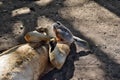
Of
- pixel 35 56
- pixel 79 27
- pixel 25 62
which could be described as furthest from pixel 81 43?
pixel 25 62

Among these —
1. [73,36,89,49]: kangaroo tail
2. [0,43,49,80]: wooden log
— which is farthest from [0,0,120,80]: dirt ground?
[0,43,49,80]: wooden log

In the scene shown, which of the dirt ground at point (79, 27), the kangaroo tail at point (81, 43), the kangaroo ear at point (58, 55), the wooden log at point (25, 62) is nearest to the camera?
the wooden log at point (25, 62)

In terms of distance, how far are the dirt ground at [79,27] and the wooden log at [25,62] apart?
21cm

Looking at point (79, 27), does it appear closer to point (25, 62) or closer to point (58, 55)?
point (58, 55)

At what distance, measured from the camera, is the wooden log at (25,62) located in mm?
2730

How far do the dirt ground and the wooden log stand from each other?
0.21m

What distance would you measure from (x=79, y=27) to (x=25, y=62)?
1.26m

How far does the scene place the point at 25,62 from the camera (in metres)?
2.85

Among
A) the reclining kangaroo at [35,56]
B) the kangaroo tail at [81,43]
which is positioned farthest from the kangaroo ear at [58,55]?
the kangaroo tail at [81,43]

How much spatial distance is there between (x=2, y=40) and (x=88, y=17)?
113 cm

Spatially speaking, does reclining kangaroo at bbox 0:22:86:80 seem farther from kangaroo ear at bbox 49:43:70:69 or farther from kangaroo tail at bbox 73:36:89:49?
kangaroo tail at bbox 73:36:89:49

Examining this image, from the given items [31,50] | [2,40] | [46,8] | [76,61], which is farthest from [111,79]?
[46,8]

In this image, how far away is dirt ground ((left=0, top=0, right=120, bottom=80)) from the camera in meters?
3.23

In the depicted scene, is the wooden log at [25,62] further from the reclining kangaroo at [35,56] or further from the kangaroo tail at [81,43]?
the kangaroo tail at [81,43]
